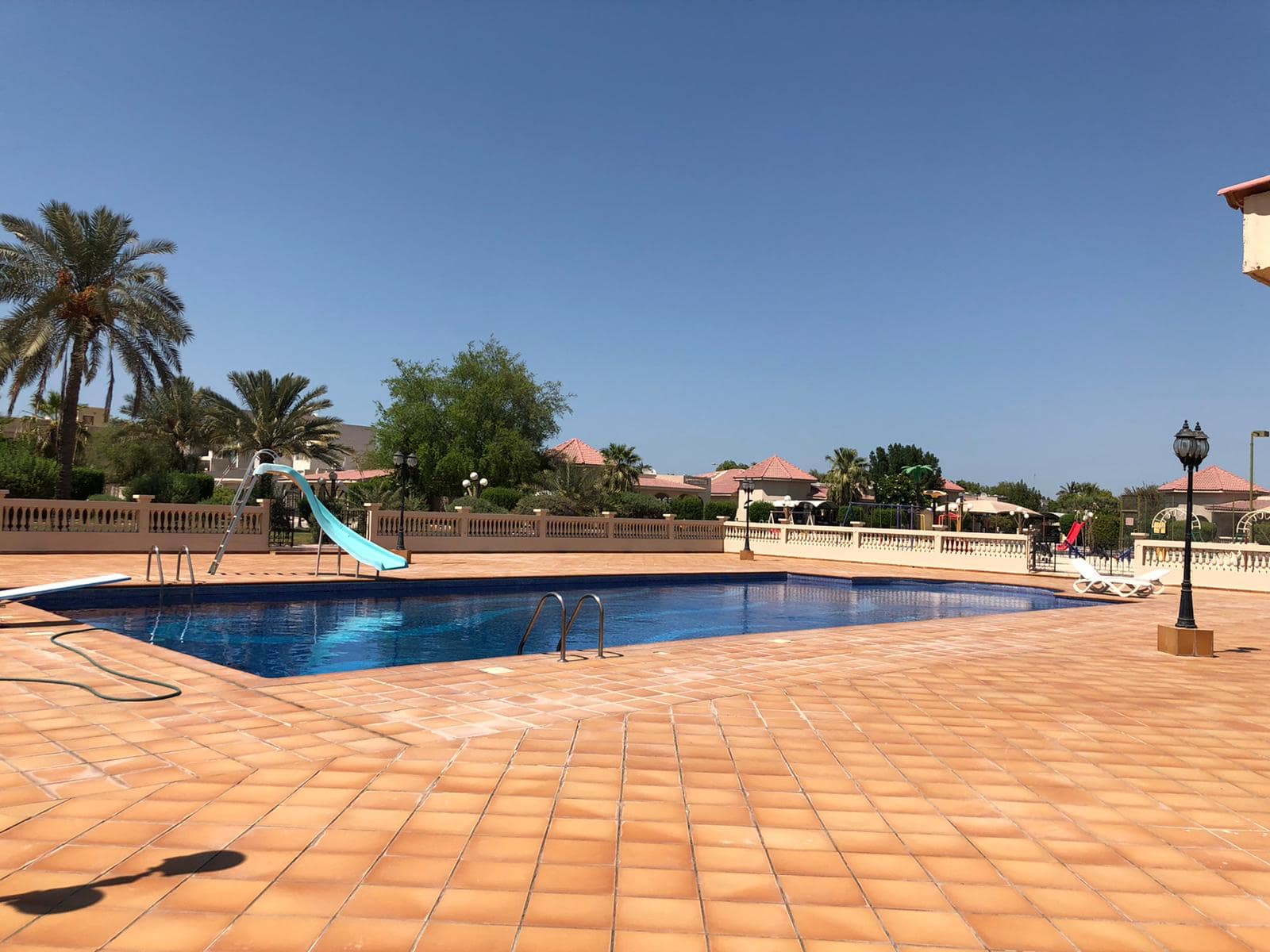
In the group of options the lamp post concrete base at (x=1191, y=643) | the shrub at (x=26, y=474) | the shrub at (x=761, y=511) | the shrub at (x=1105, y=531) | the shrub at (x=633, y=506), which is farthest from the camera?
the shrub at (x=761, y=511)

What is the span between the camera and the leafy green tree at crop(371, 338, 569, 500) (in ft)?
152

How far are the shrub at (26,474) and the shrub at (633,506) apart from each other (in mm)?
19870

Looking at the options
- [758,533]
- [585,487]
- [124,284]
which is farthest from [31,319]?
[758,533]

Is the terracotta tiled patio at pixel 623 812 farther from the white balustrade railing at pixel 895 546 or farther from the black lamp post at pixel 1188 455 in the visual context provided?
the white balustrade railing at pixel 895 546

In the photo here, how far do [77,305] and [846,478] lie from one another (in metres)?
50.8

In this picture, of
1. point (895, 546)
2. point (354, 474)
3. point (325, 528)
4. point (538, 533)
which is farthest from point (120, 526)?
point (354, 474)

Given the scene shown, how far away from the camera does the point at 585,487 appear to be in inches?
1463

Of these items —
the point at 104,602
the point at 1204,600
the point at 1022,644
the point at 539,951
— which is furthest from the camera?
the point at 1204,600

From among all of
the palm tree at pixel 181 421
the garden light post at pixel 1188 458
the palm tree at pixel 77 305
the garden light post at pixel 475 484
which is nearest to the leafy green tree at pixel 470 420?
the garden light post at pixel 475 484

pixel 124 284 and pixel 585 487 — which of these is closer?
pixel 124 284

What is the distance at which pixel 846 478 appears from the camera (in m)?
65.6

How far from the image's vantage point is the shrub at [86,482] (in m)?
31.4

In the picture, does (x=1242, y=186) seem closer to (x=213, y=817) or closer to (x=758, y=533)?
(x=213, y=817)

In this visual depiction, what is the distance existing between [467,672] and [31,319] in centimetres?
2563
